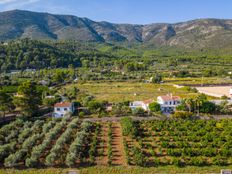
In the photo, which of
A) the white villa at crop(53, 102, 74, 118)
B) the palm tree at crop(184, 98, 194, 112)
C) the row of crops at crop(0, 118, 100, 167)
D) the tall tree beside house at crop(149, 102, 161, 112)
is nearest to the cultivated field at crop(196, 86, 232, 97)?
the palm tree at crop(184, 98, 194, 112)

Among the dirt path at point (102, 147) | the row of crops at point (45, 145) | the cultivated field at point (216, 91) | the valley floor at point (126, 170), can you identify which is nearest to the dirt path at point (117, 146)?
the dirt path at point (102, 147)

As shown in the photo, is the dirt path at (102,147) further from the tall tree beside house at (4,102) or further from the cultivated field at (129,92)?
the cultivated field at (129,92)

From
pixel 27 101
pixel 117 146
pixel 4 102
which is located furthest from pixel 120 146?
pixel 4 102

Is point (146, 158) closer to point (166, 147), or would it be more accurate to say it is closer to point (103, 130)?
point (166, 147)

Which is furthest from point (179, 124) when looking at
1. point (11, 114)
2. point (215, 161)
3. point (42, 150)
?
point (11, 114)

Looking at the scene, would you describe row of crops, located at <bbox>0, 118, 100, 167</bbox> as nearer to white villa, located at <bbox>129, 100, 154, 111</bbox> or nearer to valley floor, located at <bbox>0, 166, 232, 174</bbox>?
valley floor, located at <bbox>0, 166, 232, 174</bbox>
